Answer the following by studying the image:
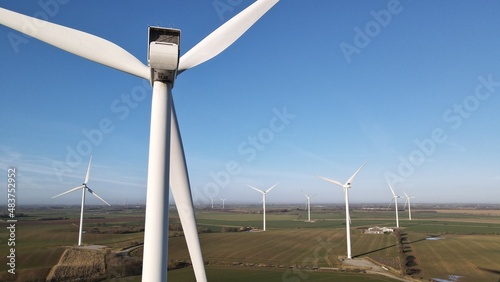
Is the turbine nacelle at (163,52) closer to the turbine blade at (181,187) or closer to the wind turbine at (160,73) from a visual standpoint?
the wind turbine at (160,73)

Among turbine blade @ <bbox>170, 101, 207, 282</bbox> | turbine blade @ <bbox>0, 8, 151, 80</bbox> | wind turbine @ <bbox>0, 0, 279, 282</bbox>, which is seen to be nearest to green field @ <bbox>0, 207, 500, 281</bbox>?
turbine blade @ <bbox>170, 101, 207, 282</bbox>

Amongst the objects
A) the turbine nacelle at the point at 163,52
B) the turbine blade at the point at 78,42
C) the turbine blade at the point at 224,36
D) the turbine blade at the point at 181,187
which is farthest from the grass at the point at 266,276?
the turbine nacelle at the point at 163,52

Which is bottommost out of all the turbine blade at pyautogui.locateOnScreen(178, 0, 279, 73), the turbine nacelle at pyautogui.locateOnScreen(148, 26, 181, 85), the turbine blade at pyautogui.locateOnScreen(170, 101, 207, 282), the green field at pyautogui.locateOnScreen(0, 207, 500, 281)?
the green field at pyautogui.locateOnScreen(0, 207, 500, 281)

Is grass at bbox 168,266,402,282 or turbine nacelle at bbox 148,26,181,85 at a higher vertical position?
turbine nacelle at bbox 148,26,181,85

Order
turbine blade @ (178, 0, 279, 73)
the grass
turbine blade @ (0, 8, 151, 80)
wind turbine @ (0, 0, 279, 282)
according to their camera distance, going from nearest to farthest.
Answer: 1. wind turbine @ (0, 0, 279, 282)
2. turbine blade @ (0, 8, 151, 80)
3. turbine blade @ (178, 0, 279, 73)
4. the grass

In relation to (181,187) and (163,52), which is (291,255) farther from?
(163,52)

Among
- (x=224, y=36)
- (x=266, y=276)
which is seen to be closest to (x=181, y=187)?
(x=224, y=36)

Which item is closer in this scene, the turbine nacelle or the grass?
the turbine nacelle

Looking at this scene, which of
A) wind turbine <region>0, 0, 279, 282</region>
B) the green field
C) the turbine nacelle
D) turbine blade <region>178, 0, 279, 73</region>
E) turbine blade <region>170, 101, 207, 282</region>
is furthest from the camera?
the green field

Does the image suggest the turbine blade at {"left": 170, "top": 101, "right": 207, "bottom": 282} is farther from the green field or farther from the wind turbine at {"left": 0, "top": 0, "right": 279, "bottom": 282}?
the green field
